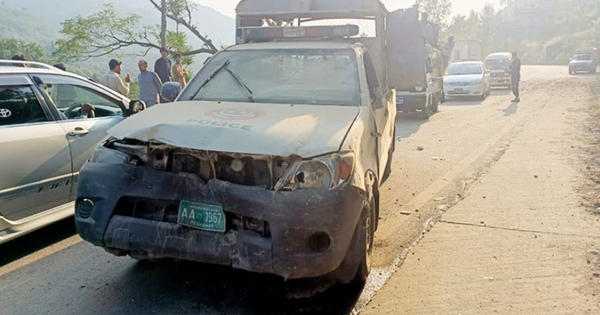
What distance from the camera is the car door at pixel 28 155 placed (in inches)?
166

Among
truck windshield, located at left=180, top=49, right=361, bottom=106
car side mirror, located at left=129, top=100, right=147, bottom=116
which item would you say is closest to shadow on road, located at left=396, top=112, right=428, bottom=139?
truck windshield, located at left=180, top=49, right=361, bottom=106

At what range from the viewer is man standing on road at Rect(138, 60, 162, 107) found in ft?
32.9

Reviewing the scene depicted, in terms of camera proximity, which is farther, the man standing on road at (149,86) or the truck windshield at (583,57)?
the truck windshield at (583,57)

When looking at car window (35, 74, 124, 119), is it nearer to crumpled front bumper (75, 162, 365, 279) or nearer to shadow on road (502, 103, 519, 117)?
crumpled front bumper (75, 162, 365, 279)

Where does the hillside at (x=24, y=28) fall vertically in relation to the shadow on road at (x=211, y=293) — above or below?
above

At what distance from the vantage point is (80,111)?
559 cm

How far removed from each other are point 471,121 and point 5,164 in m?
11.9

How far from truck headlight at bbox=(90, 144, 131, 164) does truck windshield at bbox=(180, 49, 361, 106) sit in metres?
1.18

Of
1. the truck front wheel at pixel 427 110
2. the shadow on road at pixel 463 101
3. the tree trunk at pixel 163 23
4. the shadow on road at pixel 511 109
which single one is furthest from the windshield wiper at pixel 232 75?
the shadow on road at pixel 463 101

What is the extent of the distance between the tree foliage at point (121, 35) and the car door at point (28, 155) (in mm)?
12973

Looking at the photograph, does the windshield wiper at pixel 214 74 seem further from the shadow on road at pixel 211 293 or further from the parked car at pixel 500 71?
the parked car at pixel 500 71

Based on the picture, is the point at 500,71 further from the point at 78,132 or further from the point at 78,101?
the point at 78,132

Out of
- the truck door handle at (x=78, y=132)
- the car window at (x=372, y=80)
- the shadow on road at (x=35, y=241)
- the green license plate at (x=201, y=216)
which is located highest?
the car window at (x=372, y=80)

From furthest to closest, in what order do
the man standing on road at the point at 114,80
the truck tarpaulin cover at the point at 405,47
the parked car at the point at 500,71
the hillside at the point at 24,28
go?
the hillside at the point at 24,28 → the parked car at the point at 500,71 → the man standing on road at the point at 114,80 → the truck tarpaulin cover at the point at 405,47
